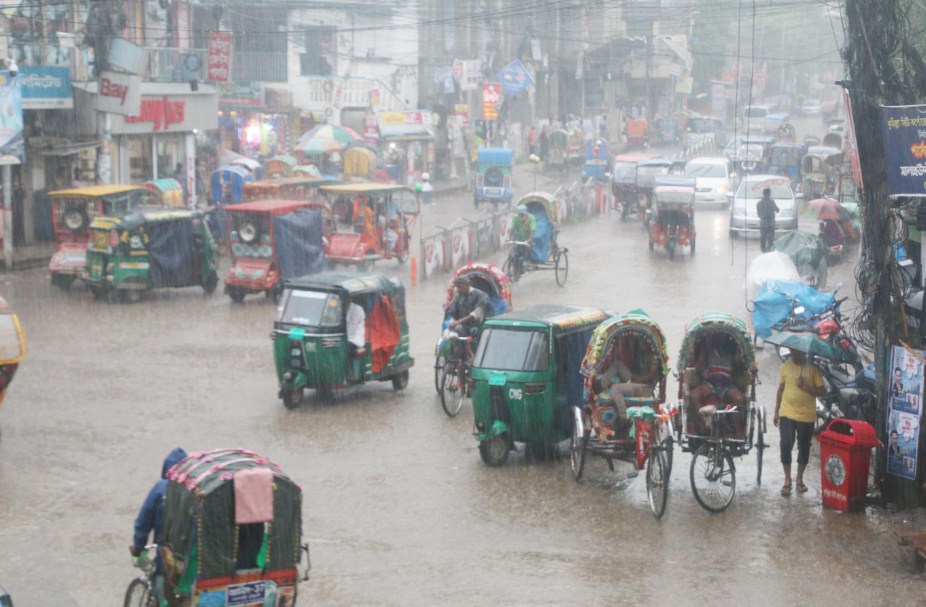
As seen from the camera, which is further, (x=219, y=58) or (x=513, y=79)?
(x=513, y=79)

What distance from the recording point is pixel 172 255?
2384 centimetres

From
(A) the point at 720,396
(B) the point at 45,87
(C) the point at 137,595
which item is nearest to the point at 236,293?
(B) the point at 45,87

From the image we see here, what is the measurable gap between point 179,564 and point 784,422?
6.64 metres

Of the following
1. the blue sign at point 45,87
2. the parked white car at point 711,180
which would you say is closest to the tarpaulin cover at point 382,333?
the blue sign at point 45,87

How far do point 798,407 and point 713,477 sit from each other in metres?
1.22

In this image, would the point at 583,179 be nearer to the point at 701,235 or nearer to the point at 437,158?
the point at 437,158

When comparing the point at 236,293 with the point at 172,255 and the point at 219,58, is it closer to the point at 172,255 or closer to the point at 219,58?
the point at 172,255

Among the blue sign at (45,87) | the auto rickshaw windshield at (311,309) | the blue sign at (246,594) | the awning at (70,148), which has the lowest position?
the blue sign at (246,594)

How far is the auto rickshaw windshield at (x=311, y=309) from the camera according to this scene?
50.8ft

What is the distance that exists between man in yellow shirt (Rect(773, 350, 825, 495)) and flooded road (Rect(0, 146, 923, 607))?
42 cm

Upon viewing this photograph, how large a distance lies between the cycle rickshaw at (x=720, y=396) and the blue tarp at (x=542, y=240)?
13.7 meters

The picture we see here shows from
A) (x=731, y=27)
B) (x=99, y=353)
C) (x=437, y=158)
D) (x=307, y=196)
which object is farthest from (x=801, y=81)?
(x=99, y=353)

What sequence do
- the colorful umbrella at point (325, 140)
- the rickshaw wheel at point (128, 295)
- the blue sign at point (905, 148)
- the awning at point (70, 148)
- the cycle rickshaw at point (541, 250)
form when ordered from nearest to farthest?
the blue sign at point (905, 148), the rickshaw wheel at point (128, 295), the cycle rickshaw at point (541, 250), the awning at point (70, 148), the colorful umbrella at point (325, 140)

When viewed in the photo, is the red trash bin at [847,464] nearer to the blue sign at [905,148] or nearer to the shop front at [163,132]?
the blue sign at [905,148]
